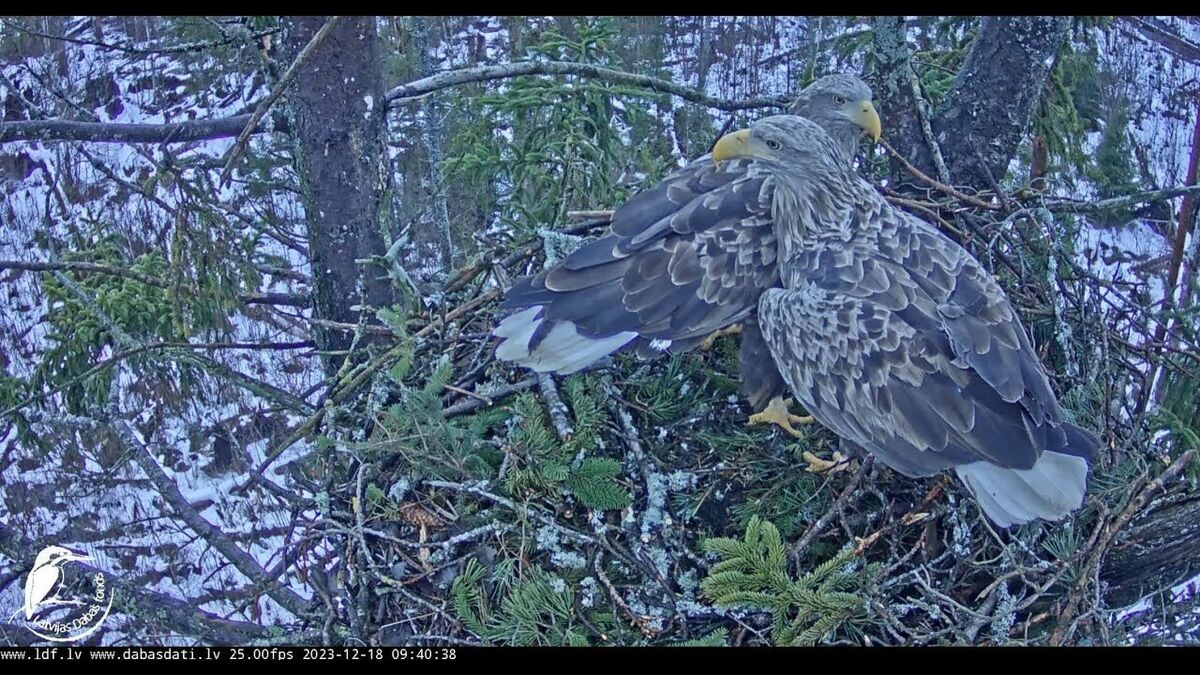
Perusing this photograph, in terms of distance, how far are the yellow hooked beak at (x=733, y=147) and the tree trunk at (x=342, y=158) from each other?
120cm

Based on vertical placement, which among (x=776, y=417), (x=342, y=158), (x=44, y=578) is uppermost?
(x=342, y=158)

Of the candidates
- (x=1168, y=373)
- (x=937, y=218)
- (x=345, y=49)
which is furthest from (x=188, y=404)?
(x=1168, y=373)

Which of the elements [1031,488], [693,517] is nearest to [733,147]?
[693,517]

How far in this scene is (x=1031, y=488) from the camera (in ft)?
8.74

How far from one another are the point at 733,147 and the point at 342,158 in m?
1.33

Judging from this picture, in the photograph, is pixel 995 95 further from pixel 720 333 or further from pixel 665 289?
pixel 665 289

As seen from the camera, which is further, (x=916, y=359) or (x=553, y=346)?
(x=553, y=346)

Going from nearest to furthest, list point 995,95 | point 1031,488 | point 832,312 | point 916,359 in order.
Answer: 1. point 1031,488
2. point 916,359
3. point 832,312
4. point 995,95

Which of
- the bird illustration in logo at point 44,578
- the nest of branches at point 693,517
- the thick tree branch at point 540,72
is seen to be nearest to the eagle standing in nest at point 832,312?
the nest of branches at point 693,517

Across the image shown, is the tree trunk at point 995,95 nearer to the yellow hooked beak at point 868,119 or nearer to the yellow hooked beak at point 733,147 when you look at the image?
the yellow hooked beak at point 868,119

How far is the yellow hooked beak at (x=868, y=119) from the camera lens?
351 cm

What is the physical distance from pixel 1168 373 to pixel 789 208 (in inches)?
58.8

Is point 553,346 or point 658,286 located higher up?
point 658,286

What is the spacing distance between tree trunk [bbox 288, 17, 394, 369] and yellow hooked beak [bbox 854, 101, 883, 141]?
5.14ft
